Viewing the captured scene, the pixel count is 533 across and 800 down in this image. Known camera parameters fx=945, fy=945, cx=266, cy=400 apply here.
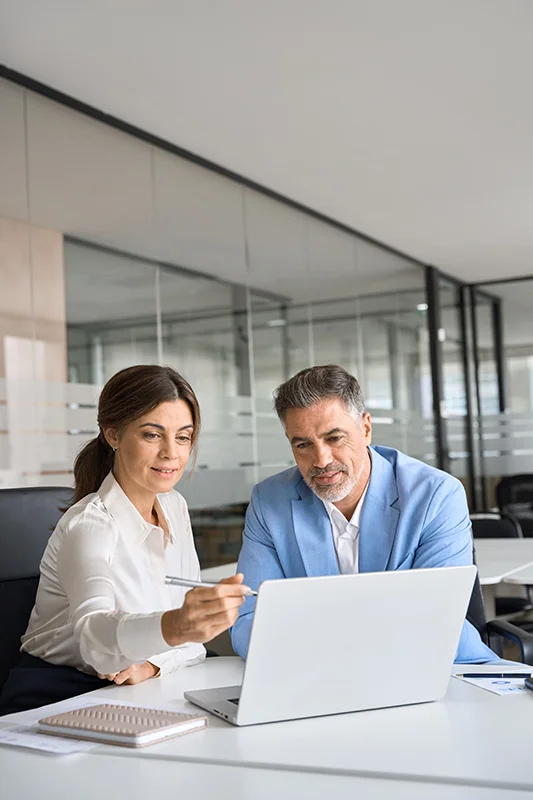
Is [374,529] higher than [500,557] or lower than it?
higher

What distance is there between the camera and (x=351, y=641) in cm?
152

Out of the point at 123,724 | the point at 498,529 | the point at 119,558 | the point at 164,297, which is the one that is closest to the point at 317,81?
the point at 164,297

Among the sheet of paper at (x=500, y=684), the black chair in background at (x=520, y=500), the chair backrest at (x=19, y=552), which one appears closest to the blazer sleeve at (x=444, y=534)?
the sheet of paper at (x=500, y=684)

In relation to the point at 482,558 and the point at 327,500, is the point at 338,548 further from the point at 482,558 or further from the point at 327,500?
the point at 482,558

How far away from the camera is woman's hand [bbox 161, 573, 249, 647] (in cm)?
151

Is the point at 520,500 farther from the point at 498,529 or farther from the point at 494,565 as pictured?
the point at 494,565

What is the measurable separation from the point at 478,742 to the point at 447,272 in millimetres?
8484

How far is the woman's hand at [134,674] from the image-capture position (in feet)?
6.13

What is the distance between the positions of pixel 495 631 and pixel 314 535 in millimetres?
706

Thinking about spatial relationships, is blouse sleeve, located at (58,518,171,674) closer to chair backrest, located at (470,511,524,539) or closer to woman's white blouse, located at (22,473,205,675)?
woman's white blouse, located at (22,473,205,675)

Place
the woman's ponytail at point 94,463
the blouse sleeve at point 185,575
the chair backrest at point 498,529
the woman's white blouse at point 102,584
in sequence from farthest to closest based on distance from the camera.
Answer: the chair backrest at point 498,529
the woman's ponytail at point 94,463
the blouse sleeve at point 185,575
the woman's white blouse at point 102,584

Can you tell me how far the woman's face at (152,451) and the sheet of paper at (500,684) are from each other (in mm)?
790

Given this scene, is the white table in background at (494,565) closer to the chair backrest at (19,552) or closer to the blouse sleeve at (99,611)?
the chair backrest at (19,552)

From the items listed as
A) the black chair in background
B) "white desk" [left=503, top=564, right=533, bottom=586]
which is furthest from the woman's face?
the black chair in background
